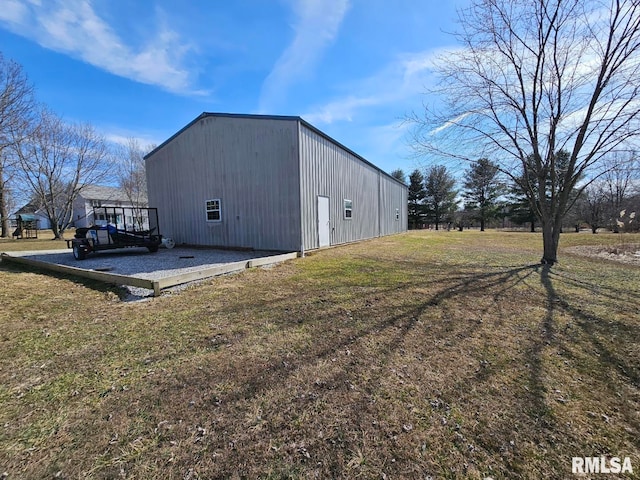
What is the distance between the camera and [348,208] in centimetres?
1411

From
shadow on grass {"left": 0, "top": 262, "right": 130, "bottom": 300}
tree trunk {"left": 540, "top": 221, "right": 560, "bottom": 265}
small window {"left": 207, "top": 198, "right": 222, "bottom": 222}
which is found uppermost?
small window {"left": 207, "top": 198, "right": 222, "bottom": 222}

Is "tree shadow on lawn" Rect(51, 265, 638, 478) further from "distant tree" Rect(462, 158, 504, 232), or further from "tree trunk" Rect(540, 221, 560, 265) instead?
"distant tree" Rect(462, 158, 504, 232)

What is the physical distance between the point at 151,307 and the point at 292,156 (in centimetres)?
712

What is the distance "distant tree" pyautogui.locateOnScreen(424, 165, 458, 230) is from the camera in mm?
36750

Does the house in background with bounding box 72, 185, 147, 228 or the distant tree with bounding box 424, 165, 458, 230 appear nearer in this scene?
the distant tree with bounding box 424, 165, 458, 230

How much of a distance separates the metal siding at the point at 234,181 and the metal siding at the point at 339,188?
62 cm

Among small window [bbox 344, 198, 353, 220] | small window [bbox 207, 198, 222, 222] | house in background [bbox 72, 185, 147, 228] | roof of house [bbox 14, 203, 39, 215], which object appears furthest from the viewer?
house in background [bbox 72, 185, 147, 228]

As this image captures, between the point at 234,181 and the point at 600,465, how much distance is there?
1157cm

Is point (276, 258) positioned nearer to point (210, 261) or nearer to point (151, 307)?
point (210, 261)

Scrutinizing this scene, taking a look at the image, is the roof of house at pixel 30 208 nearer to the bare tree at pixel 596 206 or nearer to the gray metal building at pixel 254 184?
the gray metal building at pixel 254 184

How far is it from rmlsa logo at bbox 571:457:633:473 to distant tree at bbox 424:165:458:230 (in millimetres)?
38326

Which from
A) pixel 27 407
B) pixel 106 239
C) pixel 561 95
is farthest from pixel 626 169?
pixel 106 239

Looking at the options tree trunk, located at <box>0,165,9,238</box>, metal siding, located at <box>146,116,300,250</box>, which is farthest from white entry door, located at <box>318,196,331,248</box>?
tree trunk, located at <box>0,165,9,238</box>

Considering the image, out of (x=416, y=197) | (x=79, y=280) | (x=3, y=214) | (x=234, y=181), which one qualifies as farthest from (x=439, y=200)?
(x=3, y=214)
